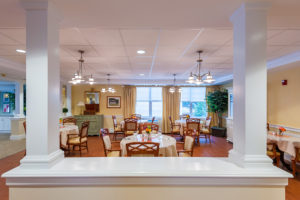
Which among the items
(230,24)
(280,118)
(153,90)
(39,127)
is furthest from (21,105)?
(280,118)

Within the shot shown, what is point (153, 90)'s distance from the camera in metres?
8.01

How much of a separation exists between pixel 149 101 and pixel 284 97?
5274mm

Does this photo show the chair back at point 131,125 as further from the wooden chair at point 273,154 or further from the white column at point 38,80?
the white column at point 38,80

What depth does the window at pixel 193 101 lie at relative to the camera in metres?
7.94

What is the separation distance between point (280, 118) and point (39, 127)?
541 cm

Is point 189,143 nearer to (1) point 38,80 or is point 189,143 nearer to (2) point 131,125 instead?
(1) point 38,80

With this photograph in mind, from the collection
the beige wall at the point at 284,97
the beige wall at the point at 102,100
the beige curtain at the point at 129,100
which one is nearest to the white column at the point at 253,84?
the beige wall at the point at 284,97

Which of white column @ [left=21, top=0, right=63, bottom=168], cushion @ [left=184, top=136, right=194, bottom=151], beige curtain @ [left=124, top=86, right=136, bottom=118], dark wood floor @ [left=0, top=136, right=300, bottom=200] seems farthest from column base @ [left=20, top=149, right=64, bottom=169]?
beige curtain @ [left=124, top=86, right=136, bottom=118]

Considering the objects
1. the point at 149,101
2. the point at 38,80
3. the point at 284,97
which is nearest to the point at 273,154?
the point at 284,97

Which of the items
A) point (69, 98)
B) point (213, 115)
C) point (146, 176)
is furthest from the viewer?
point (213, 115)

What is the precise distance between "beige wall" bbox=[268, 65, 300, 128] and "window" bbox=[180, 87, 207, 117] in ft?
11.2

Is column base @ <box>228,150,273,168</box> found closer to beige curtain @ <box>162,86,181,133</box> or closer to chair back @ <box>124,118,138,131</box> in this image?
chair back @ <box>124,118,138,131</box>
